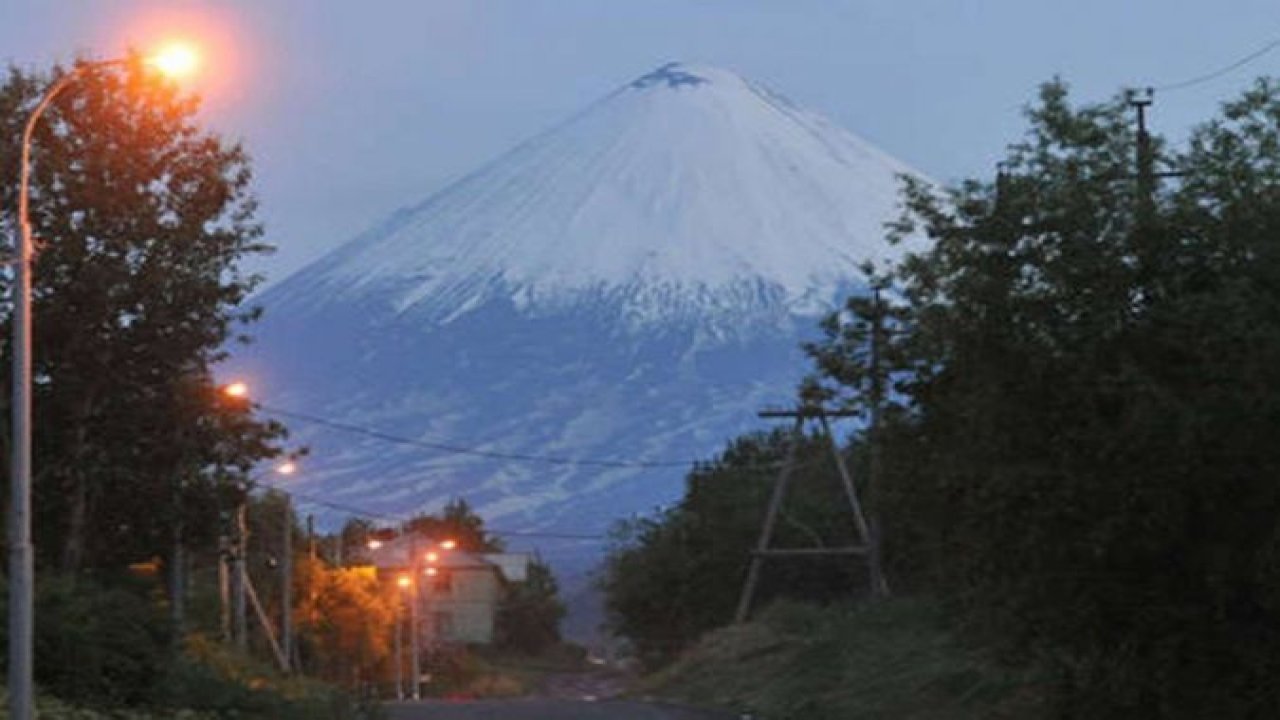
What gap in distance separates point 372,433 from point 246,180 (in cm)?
13661

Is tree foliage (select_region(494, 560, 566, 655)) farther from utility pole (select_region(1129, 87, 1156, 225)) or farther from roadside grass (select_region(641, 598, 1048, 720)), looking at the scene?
utility pole (select_region(1129, 87, 1156, 225))

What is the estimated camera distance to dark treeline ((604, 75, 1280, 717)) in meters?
17.3

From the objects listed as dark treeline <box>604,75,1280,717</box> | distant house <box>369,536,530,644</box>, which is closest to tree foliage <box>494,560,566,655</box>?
distant house <box>369,536,530,644</box>

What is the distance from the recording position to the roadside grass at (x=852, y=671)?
29516mm

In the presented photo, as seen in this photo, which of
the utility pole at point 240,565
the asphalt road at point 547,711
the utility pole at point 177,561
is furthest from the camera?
the utility pole at point 240,565

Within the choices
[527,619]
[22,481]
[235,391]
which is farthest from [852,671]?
[527,619]

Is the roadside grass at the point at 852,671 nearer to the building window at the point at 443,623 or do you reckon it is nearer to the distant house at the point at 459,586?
the building window at the point at 443,623

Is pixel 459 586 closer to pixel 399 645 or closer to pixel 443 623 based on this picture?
pixel 443 623

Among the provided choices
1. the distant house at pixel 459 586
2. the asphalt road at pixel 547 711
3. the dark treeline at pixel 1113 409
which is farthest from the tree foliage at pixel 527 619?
the dark treeline at pixel 1113 409

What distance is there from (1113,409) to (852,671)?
65.9 feet

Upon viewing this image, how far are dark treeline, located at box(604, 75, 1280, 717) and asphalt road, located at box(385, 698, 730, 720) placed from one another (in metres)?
15.8

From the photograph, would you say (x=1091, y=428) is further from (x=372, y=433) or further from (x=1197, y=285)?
(x=372, y=433)

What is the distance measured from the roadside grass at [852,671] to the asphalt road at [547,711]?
169 cm

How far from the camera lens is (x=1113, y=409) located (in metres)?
18.4
